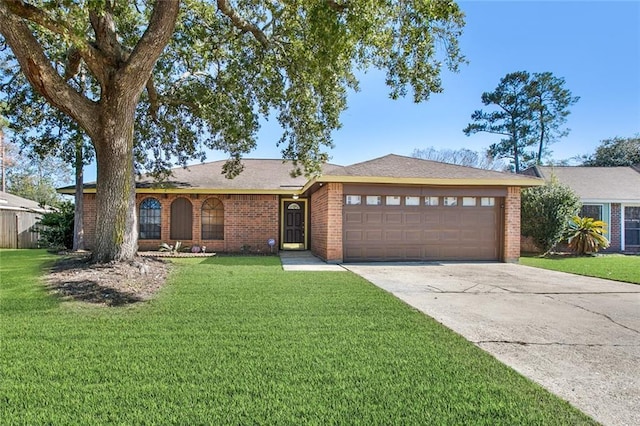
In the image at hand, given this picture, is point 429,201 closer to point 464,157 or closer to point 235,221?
point 235,221

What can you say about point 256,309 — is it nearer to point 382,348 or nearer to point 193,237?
point 382,348

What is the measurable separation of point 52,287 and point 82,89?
814cm

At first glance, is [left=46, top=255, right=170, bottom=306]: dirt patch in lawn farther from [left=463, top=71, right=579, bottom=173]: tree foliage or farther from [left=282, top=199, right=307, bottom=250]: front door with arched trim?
[left=463, top=71, right=579, bottom=173]: tree foliage

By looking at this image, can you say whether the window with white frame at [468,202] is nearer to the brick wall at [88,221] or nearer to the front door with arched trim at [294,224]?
the front door with arched trim at [294,224]

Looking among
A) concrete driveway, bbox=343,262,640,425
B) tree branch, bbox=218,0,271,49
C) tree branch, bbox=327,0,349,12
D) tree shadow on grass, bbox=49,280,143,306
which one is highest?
tree branch, bbox=218,0,271,49

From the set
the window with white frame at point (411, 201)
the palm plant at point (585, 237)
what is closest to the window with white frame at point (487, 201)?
the window with white frame at point (411, 201)

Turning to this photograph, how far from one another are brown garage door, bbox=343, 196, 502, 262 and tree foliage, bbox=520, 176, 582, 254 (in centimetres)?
339

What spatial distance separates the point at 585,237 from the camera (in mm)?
14305

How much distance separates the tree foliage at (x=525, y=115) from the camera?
3031 centimetres

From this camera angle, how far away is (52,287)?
20.5 ft

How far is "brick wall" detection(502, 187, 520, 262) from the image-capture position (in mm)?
11867

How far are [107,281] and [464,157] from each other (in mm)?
37673

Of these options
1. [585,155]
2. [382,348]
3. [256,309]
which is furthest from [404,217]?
[585,155]

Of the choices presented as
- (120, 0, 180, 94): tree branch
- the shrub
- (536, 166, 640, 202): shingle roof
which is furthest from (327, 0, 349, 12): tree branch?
the shrub
